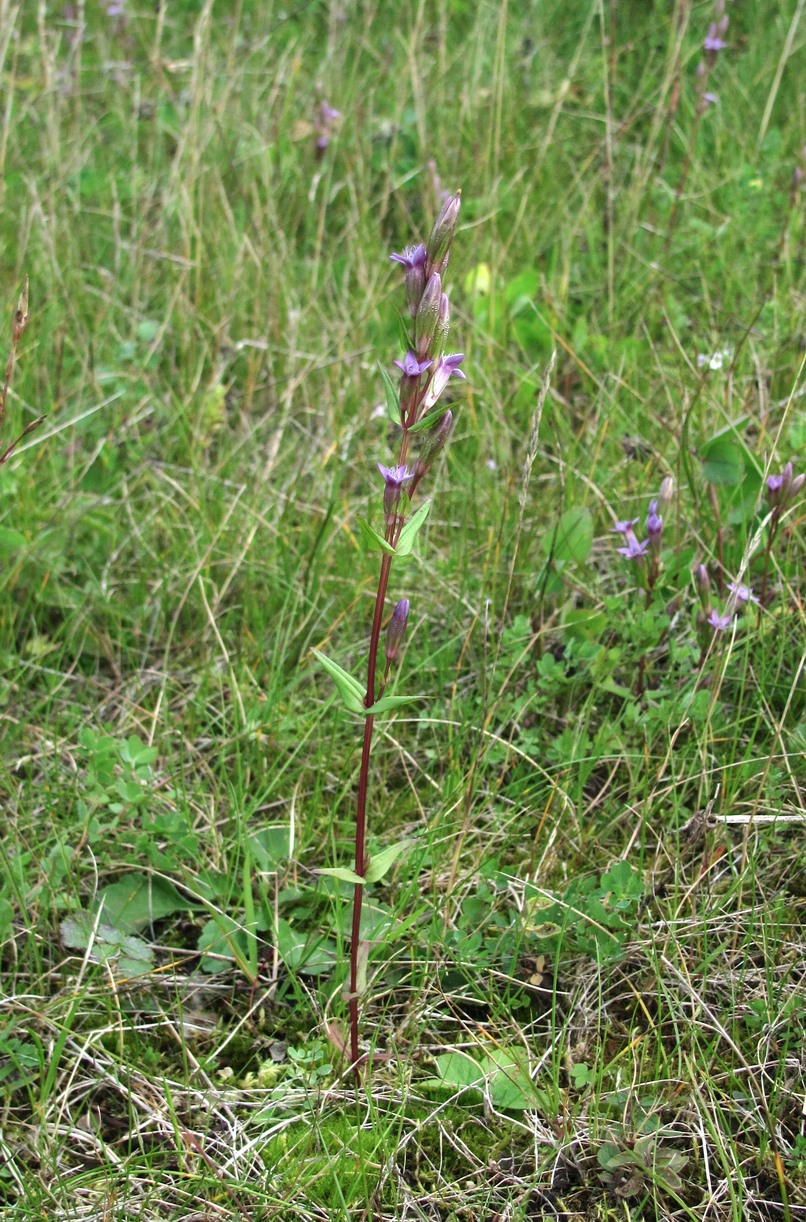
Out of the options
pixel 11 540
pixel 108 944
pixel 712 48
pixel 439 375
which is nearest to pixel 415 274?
pixel 439 375

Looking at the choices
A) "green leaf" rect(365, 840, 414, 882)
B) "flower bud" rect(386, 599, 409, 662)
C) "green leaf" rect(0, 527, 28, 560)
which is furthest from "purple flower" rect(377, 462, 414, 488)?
"green leaf" rect(0, 527, 28, 560)

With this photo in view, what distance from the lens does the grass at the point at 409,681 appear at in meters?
1.49

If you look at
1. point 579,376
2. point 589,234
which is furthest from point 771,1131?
point 589,234

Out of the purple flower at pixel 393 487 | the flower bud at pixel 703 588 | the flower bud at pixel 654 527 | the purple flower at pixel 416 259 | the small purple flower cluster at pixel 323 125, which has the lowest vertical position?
the flower bud at pixel 703 588

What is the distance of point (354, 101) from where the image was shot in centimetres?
372

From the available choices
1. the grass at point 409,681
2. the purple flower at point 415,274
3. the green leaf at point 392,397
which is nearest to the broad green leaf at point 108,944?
the grass at point 409,681

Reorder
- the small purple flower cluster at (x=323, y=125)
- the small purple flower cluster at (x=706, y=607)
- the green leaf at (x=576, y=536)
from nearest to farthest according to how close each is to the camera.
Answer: the small purple flower cluster at (x=706, y=607) < the green leaf at (x=576, y=536) < the small purple flower cluster at (x=323, y=125)

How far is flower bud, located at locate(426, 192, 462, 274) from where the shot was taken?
1.24 metres

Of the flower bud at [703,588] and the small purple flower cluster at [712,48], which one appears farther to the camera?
the small purple flower cluster at [712,48]

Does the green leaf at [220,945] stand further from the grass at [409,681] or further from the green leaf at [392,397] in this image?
the green leaf at [392,397]

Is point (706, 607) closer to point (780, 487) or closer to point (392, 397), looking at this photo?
point (780, 487)

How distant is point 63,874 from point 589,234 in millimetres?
2339

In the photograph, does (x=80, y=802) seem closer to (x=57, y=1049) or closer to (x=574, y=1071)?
(x=57, y=1049)

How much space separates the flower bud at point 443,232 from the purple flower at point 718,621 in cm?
85
